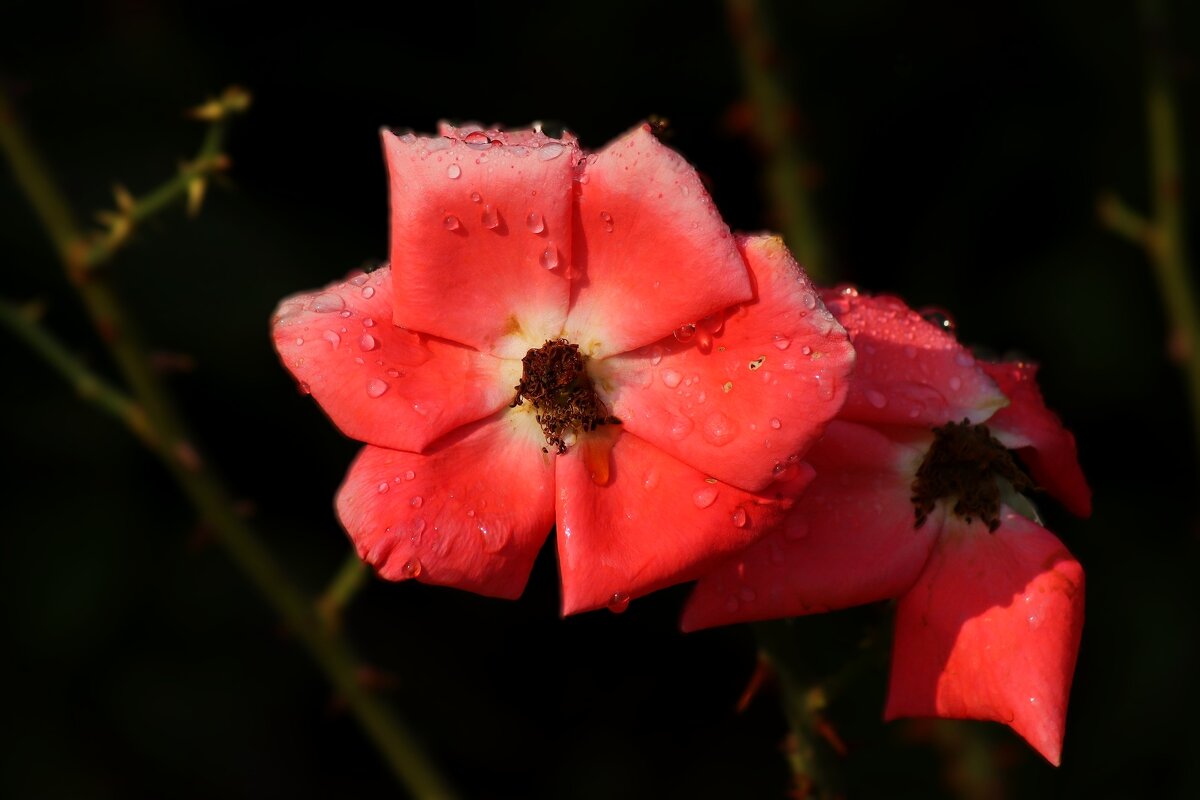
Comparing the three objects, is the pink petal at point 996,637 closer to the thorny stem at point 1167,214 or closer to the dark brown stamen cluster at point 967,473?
the dark brown stamen cluster at point 967,473

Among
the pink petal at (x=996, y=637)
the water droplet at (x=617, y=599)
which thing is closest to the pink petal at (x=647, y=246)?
the water droplet at (x=617, y=599)

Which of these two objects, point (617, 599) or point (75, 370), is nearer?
point (617, 599)

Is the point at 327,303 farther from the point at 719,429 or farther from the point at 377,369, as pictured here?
the point at 719,429

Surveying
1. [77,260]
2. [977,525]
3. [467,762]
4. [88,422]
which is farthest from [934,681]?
[88,422]

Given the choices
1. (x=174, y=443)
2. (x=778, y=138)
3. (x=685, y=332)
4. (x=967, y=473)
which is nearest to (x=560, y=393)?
(x=685, y=332)

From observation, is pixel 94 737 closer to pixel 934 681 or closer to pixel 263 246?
pixel 263 246

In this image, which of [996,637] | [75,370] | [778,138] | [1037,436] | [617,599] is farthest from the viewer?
[778,138]
